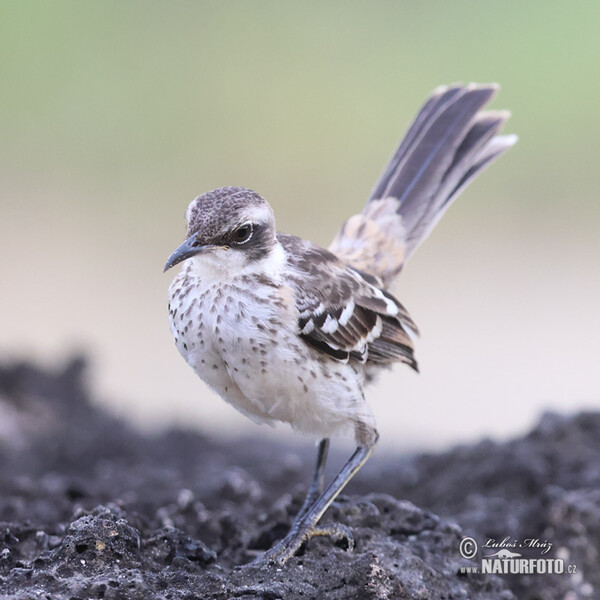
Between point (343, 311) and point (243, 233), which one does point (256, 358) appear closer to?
point (243, 233)

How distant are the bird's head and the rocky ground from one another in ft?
3.78

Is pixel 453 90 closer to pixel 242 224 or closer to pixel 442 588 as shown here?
pixel 242 224

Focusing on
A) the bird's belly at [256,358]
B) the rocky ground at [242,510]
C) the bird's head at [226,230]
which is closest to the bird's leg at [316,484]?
the rocky ground at [242,510]

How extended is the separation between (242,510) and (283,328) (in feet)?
4.95

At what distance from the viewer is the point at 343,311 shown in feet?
17.4

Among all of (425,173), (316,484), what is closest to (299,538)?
(316,484)

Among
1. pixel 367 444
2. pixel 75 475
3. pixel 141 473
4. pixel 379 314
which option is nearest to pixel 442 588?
pixel 367 444

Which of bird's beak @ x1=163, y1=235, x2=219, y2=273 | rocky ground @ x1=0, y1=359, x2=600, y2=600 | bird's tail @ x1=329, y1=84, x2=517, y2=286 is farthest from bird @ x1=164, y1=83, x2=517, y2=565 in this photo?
bird's tail @ x1=329, y1=84, x2=517, y2=286

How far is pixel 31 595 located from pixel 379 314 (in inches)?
99.2

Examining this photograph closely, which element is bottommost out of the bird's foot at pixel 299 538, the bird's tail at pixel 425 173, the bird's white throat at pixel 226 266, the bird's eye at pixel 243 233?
the bird's foot at pixel 299 538

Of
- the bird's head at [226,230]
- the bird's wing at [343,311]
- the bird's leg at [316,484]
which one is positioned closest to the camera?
the bird's head at [226,230]

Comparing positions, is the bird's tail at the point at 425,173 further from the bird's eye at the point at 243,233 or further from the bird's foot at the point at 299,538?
the bird's foot at the point at 299,538

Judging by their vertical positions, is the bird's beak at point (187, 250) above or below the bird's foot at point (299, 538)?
above

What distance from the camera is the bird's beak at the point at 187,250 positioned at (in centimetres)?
454
